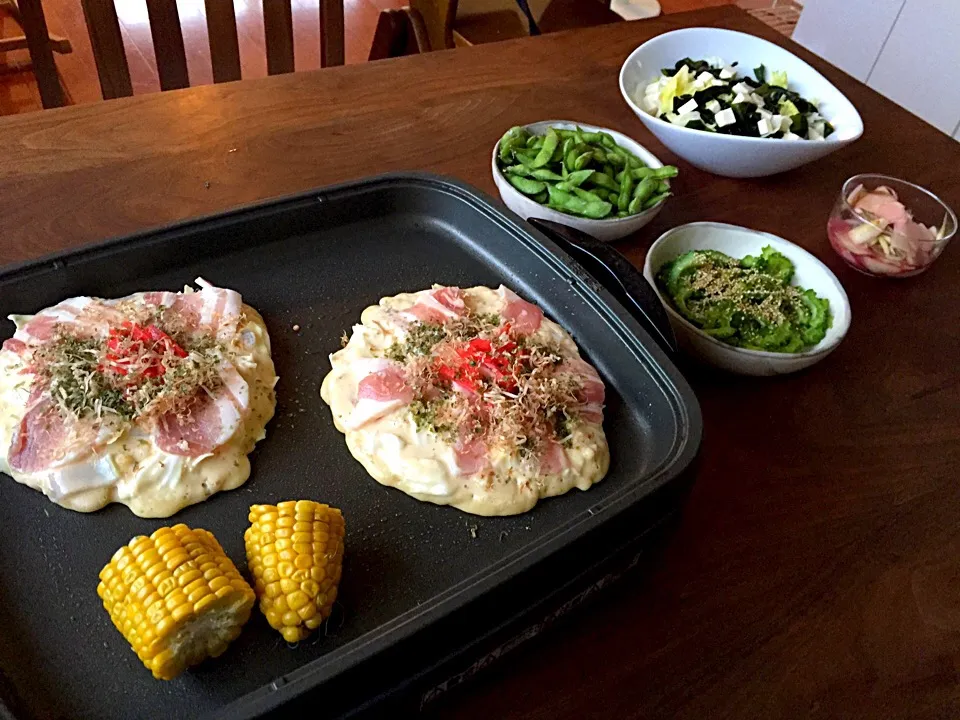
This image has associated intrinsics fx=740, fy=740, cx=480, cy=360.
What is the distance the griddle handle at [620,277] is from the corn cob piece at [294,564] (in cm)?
60

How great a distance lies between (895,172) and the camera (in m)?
2.05

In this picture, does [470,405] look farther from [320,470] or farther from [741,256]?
[741,256]

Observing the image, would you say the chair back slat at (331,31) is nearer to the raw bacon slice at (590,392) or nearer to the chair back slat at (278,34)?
the chair back slat at (278,34)

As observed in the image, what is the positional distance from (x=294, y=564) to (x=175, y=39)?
5.79 ft

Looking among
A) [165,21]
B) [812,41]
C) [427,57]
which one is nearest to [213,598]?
[427,57]

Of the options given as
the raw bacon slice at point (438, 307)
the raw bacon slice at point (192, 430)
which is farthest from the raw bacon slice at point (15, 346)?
the raw bacon slice at point (438, 307)

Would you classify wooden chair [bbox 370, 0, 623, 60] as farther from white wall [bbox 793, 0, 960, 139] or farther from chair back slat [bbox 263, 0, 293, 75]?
white wall [bbox 793, 0, 960, 139]

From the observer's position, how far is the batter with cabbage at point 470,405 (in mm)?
1122

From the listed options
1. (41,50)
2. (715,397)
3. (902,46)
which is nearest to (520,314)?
(715,397)

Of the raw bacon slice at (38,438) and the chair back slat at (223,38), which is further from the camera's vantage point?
the chair back slat at (223,38)

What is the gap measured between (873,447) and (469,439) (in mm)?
770

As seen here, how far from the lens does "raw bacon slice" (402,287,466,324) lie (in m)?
1.31

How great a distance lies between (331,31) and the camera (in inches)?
92.5

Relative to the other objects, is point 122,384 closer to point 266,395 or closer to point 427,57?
point 266,395
